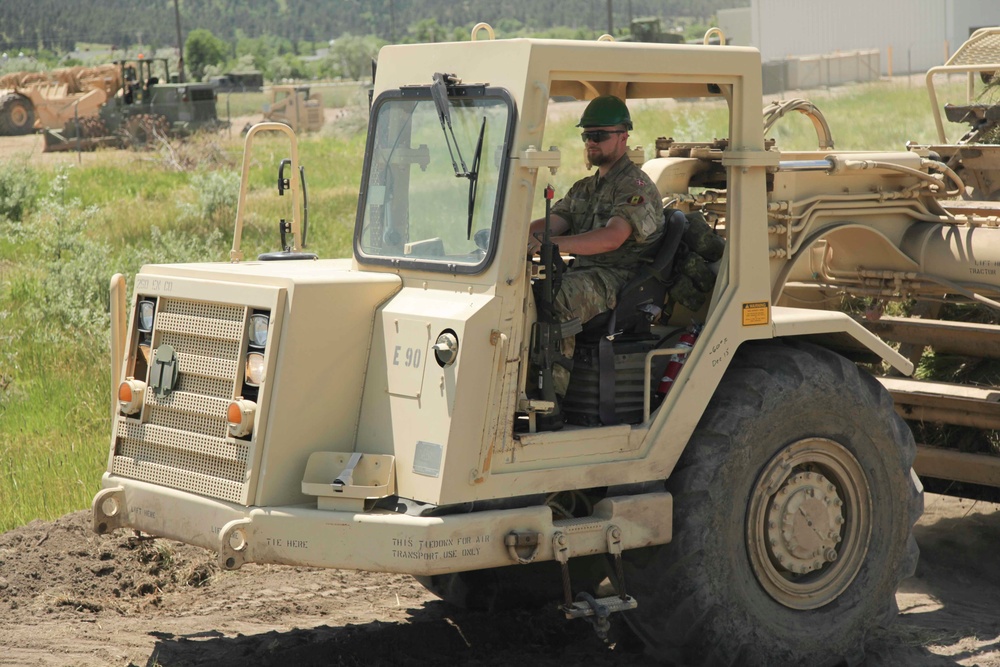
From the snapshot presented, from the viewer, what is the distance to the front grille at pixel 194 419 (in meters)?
5.15

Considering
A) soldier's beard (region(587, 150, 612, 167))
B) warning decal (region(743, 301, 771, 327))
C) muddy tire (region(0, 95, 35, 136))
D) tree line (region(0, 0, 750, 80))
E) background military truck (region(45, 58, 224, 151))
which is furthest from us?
tree line (region(0, 0, 750, 80))

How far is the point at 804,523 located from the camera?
226 inches

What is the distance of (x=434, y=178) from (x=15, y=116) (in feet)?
122

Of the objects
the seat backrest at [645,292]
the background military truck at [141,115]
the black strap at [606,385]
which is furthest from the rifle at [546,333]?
the background military truck at [141,115]

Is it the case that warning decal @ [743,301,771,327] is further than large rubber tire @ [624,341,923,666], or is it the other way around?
warning decal @ [743,301,771,327]

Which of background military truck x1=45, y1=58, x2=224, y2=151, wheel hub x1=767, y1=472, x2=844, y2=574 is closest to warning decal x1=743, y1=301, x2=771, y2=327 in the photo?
wheel hub x1=767, y1=472, x2=844, y2=574

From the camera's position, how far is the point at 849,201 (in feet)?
22.2

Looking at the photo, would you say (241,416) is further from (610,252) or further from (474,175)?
(610,252)

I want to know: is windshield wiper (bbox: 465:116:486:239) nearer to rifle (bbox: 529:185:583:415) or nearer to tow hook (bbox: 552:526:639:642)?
rifle (bbox: 529:185:583:415)

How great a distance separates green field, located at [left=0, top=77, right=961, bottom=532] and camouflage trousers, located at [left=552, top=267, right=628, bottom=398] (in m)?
4.04

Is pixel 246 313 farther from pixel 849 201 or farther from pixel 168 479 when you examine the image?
pixel 849 201

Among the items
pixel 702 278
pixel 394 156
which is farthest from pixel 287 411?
pixel 702 278

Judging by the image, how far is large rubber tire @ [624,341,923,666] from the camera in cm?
545

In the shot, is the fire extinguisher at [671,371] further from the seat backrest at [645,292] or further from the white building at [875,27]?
the white building at [875,27]
